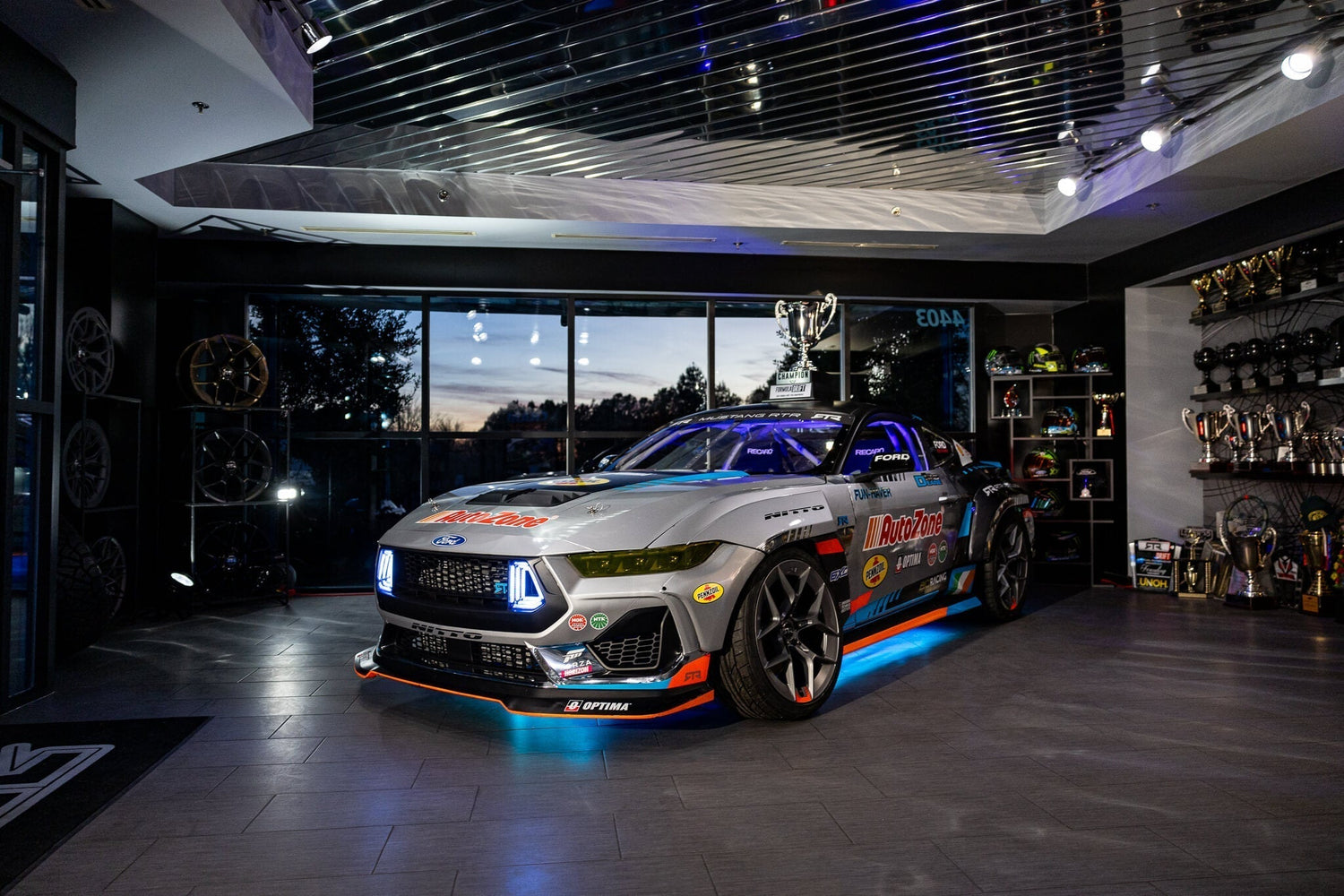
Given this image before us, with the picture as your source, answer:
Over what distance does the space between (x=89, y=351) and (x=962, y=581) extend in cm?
588

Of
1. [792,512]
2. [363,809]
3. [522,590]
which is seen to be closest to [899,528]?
[792,512]

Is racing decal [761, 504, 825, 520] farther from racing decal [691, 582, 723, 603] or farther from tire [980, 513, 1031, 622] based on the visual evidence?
tire [980, 513, 1031, 622]

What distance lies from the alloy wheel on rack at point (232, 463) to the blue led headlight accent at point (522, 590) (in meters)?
4.54

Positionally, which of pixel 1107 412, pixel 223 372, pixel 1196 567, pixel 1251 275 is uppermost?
pixel 1251 275

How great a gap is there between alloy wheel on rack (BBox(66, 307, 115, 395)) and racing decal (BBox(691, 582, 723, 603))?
15.1 ft

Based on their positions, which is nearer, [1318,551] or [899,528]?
[899,528]

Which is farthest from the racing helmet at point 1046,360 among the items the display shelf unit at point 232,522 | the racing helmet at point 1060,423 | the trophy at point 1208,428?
the display shelf unit at point 232,522

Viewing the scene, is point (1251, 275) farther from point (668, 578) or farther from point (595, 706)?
point (595, 706)

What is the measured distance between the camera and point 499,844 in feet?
8.05

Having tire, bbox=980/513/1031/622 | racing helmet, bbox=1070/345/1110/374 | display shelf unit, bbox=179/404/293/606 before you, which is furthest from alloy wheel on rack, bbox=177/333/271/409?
racing helmet, bbox=1070/345/1110/374

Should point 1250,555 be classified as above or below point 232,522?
below

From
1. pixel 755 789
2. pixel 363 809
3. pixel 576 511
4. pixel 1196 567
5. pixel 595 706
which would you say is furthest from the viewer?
pixel 1196 567

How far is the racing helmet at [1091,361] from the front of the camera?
26.0 feet

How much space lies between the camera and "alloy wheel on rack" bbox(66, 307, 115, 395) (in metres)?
5.61
